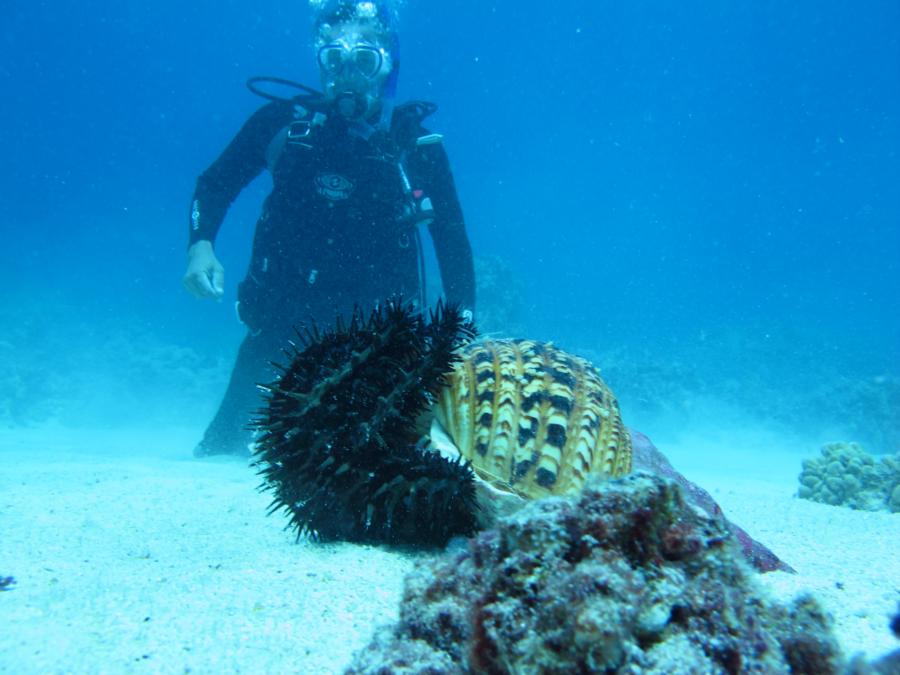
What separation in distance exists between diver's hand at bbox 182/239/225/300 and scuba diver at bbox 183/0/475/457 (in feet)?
2.58

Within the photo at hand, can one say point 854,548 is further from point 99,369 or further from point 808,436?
point 99,369

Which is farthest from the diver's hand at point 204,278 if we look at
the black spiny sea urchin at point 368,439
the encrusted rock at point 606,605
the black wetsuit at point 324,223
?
the encrusted rock at point 606,605

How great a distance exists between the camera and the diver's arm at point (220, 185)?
19.6 feet

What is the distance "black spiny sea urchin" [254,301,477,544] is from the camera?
209 cm

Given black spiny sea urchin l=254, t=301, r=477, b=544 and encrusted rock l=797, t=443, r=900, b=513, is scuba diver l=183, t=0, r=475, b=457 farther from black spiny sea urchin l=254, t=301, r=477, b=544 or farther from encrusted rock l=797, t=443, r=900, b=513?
encrusted rock l=797, t=443, r=900, b=513

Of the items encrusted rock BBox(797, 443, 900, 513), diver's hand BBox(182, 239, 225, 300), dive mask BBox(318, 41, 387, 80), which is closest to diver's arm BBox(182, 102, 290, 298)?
diver's hand BBox(182, 239, 225, 300)

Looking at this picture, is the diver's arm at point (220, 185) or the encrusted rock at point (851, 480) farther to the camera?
the encrusted rock at point (851, 480)

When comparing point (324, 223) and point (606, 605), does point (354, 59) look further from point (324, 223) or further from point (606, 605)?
point (606, 605)

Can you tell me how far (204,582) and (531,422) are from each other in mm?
1611

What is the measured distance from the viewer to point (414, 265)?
7.57m

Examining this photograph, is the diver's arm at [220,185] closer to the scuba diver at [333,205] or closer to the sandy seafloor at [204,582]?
the scuba diver at [333,205]

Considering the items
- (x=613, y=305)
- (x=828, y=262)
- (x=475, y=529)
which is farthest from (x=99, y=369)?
(x=828, y=262)

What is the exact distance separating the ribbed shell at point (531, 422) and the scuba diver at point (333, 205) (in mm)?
4317

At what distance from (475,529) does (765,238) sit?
453 ft
